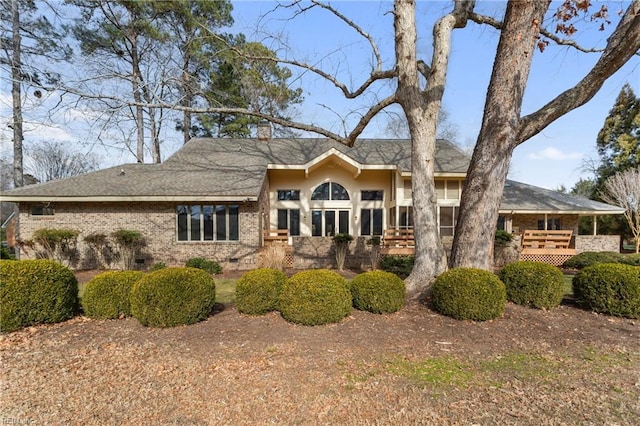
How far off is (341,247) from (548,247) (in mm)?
9367

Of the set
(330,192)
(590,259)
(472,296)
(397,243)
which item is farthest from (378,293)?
(590,259)

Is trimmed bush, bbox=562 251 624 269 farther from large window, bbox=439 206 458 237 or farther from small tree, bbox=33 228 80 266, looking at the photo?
small tree, bbox=33 228 80 266

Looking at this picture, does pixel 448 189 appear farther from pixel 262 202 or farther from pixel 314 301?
pixel 314 301

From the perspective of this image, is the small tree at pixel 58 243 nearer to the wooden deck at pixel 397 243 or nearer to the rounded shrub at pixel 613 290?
the wooden deck at pixel 397 243

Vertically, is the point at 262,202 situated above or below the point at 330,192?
below

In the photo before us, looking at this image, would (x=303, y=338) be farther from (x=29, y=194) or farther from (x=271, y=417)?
(x=29, y=194)

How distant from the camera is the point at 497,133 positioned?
20.4ft

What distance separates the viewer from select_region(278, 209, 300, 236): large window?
1655 cm

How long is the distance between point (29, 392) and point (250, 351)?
2.36 metres

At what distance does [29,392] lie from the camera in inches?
130

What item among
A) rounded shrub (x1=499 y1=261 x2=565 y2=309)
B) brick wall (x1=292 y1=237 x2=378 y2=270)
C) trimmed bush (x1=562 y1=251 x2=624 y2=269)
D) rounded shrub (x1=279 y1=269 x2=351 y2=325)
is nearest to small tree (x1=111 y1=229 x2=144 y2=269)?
brick wall (x1=292 y1=237 x2=378 y2=270)

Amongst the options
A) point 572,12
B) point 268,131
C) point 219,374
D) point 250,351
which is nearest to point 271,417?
point 219,374

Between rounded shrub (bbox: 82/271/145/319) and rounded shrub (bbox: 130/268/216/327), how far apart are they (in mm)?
417

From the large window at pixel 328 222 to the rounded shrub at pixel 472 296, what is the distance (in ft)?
36.2
